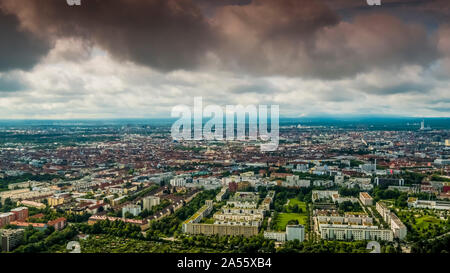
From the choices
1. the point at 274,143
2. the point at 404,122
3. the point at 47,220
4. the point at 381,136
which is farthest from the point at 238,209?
the point at 404,122

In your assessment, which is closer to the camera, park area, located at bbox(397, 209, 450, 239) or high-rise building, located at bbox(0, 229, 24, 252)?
high-rise building, located at bbox(0, 229, 24, 252)

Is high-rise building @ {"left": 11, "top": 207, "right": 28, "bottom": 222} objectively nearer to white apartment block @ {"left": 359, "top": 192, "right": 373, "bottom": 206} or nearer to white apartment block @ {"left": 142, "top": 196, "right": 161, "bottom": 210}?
white apartment block @ {"left": 142, "top": 196, "right": 161, "bottom": 210}

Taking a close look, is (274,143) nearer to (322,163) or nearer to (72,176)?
(322,163)

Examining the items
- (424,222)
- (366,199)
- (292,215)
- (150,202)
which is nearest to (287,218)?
(292,215)

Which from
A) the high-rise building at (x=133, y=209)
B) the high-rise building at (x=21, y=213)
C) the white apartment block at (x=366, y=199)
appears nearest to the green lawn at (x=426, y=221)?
the white apartment block at (x=366, y=199)

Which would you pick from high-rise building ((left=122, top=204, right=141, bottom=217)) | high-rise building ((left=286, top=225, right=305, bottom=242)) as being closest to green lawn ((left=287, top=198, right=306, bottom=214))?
high-rise building ((left=286, top=225, right=305, bottom=242))

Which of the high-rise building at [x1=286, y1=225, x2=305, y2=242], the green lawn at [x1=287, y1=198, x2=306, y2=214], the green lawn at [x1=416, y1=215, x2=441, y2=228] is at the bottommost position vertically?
the green lawn at [x1=416, y1=215, x2=441, y2=228]
